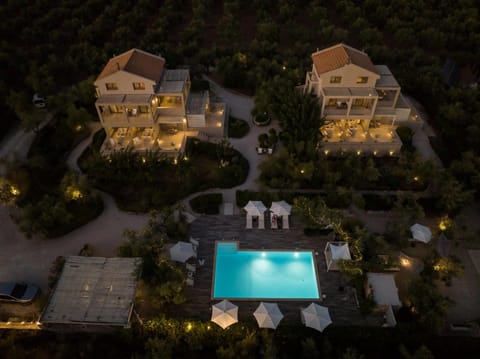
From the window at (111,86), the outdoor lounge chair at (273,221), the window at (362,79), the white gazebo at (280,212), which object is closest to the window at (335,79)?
the window at (362,79)

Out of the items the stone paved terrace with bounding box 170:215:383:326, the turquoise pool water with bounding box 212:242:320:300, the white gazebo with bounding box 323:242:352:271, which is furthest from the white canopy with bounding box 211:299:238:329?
the white gazebo with bounding box 323:242:352:271

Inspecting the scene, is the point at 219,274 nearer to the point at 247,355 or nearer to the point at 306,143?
the point at 247,355

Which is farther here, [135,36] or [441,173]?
[135,36]

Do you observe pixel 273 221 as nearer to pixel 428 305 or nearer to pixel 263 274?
pixel 263 274

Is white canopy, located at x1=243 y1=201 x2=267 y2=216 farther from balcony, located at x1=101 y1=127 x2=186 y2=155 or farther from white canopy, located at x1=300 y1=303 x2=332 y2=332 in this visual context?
balcony, located at x1=101 y1=127 x2=186 y2=155

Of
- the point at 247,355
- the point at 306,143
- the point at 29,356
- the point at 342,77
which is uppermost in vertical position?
the point at 342,77

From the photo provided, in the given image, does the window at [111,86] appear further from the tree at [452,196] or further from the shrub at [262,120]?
the tree at [452,196]

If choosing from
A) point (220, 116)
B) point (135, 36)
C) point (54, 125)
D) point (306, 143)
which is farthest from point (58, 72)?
point (306, 143)

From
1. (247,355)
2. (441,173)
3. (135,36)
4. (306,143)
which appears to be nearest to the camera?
(247,355)
